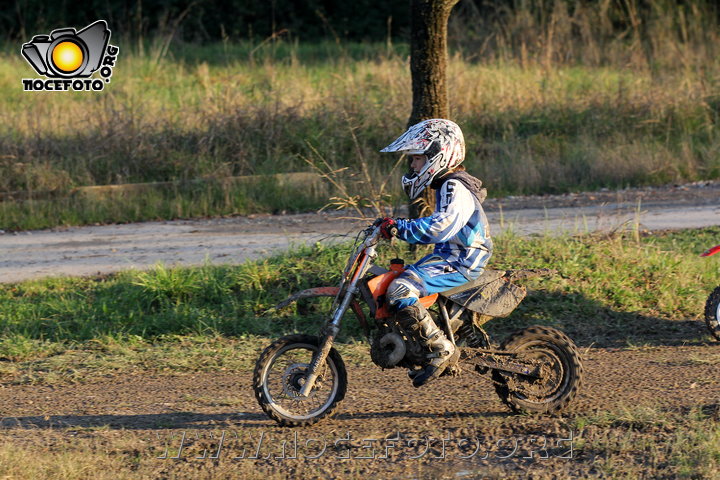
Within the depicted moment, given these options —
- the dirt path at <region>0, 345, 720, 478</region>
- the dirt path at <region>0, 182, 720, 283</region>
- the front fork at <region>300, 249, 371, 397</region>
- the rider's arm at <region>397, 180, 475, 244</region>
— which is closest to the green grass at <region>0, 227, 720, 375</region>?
the dirt path at <region>0, 345, 720, 478</region>

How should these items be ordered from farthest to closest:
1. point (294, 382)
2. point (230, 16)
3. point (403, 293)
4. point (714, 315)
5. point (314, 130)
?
point (230, 16) → point (314, 130) → point (714, 315) → point (294, 382) → point (403, 293)

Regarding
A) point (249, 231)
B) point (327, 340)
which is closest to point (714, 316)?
point (327, 340)

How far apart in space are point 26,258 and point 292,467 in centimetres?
602

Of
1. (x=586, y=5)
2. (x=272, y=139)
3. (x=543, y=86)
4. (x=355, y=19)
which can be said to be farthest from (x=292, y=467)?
(x=355, y=19)

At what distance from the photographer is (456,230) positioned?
5016mm

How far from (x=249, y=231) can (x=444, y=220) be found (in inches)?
241

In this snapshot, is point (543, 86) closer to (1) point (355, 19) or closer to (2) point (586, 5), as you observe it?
(2) point (586, 5)

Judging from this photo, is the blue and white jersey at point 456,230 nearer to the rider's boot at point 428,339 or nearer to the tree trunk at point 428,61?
the rider's boot at point 428,339

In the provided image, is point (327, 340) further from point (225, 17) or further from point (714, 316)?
Result: point (225, 17)

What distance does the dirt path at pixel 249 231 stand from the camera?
9.38 meters

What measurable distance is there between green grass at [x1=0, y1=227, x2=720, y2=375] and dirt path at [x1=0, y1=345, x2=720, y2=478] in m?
0.60

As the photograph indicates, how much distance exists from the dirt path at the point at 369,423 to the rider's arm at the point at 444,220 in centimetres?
108

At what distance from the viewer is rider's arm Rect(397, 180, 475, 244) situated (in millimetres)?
4934

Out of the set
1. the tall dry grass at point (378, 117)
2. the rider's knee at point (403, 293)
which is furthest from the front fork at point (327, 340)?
the tall dry grass at point (378, 117)
